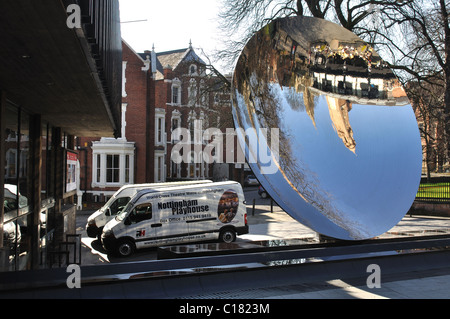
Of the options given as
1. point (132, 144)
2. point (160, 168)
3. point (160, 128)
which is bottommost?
point (160, 168)

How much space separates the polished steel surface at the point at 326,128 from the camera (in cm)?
775

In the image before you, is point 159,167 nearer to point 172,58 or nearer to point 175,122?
point 175,122

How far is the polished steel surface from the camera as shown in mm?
7746

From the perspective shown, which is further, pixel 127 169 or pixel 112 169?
pixel 127 169

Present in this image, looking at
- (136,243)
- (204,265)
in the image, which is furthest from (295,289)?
(136,243)

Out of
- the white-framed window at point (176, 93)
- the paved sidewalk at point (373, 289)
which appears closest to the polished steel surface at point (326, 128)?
the paved sidewalk at point (373, 289)

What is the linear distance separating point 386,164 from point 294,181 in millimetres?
2404

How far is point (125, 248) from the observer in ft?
50.8

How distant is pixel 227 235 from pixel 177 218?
211 centimetres

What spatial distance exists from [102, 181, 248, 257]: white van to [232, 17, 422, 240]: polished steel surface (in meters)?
8.47

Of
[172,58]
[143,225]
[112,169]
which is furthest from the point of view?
[172,58]

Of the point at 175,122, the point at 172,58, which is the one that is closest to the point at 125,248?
the point at 175,122

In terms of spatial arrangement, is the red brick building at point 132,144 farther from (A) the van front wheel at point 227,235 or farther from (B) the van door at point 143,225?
(B) the van door at point 143,225
